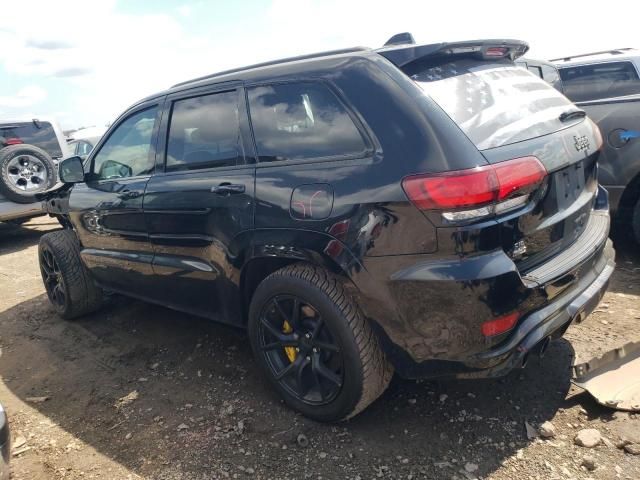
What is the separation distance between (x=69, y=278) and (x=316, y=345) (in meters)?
2.85

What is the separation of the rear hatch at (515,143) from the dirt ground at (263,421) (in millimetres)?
857

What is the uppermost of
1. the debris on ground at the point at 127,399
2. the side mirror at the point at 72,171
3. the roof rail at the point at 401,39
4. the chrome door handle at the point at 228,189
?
the roof rail at the point at 401,39

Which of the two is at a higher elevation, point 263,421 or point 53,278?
point 53,278

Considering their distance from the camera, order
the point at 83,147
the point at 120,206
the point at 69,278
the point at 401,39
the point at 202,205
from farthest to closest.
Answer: the point at 83,147
the point at 69,278
the point at 120,206
the point at 202,205
the point at 401,39

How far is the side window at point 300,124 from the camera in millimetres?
A: 2369

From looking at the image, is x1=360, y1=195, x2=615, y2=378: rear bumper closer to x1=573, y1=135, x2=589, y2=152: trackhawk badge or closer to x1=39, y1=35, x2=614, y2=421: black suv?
x1=39, y1=35, x2=614, y2=421: black suv

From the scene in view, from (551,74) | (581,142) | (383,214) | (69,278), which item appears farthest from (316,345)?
(551,74)

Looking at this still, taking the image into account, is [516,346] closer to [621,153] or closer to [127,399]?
[127,399]

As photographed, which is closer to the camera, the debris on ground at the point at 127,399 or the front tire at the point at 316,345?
the front tire at the point at 316,345

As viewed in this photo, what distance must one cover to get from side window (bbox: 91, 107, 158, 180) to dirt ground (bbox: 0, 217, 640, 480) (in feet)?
4.43

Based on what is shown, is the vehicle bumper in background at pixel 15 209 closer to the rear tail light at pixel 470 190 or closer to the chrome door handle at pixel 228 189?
the chrome door handle at pixel 228 189

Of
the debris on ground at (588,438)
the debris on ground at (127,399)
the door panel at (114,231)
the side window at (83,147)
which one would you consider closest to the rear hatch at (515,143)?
the debris on ground at (588,438)

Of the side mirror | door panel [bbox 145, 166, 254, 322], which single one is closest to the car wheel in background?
the side mirror

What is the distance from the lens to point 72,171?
4.01m
